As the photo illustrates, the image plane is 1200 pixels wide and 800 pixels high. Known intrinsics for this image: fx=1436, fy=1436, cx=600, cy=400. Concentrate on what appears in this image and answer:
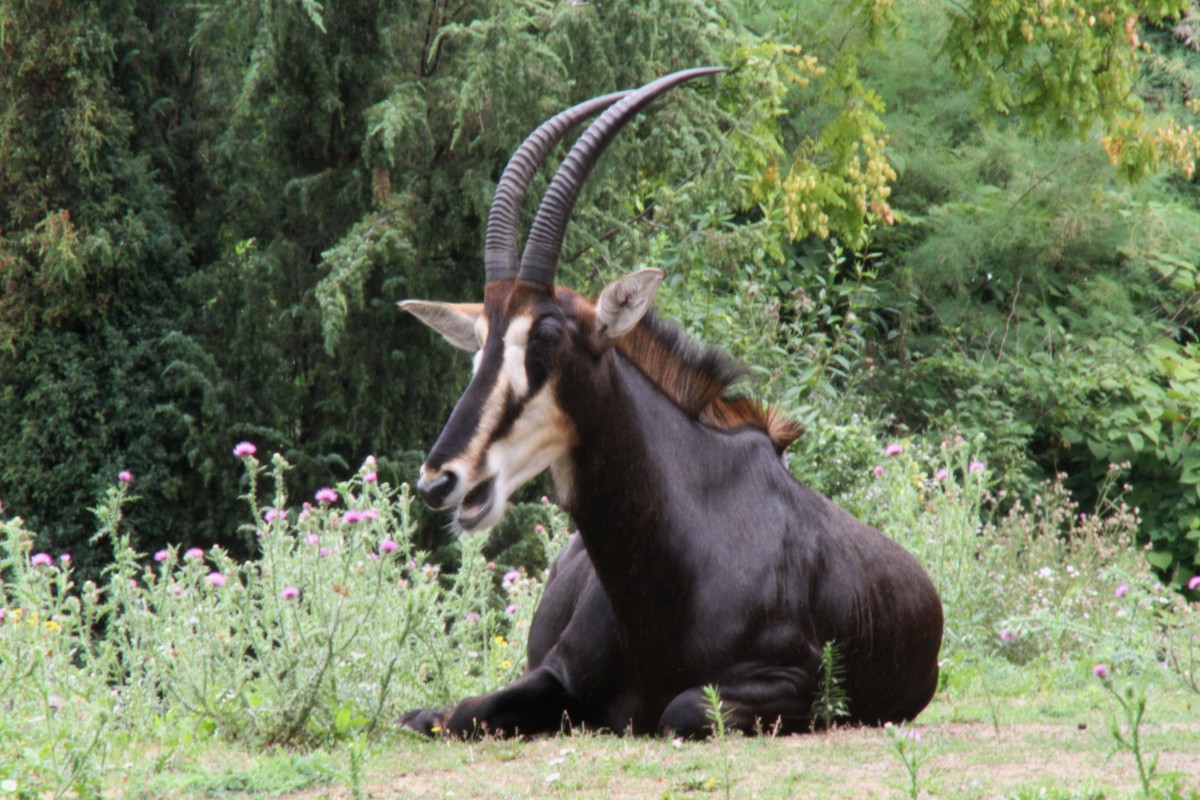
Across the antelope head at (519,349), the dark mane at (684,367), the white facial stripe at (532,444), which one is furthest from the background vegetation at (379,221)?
the white facial stripe at (532,444)

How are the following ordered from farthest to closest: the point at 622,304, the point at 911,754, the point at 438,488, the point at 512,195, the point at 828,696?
the point at 512,195, the point at 828,696, the point at 622,304, the point at 438,488, the point at 911,754

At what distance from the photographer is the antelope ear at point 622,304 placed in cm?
493

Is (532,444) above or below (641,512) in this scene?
above

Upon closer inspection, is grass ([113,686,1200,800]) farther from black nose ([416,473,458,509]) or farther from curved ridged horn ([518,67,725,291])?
curved ridged horn ([518,67,725,291])

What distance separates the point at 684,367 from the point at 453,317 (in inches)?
35.1

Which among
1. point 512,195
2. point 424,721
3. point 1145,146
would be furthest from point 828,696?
point 1145,146

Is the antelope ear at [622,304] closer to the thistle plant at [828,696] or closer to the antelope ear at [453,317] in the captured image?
the antelope ear at [453,317]

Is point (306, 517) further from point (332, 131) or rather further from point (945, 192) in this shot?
point (945, 192)

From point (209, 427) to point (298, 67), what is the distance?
3.14 m

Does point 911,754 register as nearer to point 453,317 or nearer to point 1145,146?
point 453,317

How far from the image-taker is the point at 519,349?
15.9 feet

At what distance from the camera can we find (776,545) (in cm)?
521

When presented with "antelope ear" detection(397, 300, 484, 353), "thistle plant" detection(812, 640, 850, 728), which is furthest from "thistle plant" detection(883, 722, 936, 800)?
"antelope ear" detection(397, 300, 484, 353)

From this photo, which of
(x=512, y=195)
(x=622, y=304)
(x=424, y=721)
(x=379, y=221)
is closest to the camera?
(x=622, y=304)
